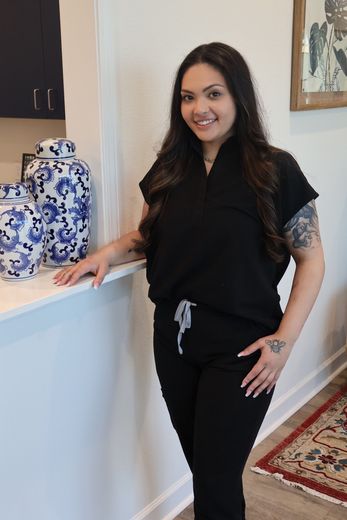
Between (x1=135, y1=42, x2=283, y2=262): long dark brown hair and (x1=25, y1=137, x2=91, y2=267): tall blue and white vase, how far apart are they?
0.18m

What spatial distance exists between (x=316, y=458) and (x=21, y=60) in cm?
211

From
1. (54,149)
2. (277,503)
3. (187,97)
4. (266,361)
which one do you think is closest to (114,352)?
(266,361)

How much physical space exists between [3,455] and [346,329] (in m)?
2.16

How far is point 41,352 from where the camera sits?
1.41 m

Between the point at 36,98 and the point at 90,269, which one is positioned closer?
the point at 90,269

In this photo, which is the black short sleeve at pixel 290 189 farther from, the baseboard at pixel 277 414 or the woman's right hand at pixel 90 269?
the baseboard at pixel 277 414

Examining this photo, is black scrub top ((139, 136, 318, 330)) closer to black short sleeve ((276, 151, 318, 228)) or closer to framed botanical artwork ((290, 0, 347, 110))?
black short sleeve ((276, 151, 318, 228))

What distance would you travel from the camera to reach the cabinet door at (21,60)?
2529 mm

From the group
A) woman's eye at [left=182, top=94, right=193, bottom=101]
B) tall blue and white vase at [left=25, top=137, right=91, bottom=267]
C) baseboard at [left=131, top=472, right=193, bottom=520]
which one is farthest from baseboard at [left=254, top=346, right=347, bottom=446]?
woman's eye at [left=182, top=94, right=193, bottom=101]

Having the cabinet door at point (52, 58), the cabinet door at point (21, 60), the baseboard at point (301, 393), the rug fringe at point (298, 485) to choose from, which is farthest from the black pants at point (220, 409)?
the cabinet door at point (21, 60)

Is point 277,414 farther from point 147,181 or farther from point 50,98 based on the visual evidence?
point 50,98

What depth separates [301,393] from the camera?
2689mm

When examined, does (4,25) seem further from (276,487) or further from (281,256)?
(276,487)

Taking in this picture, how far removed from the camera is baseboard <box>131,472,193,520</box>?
1.89 meters
